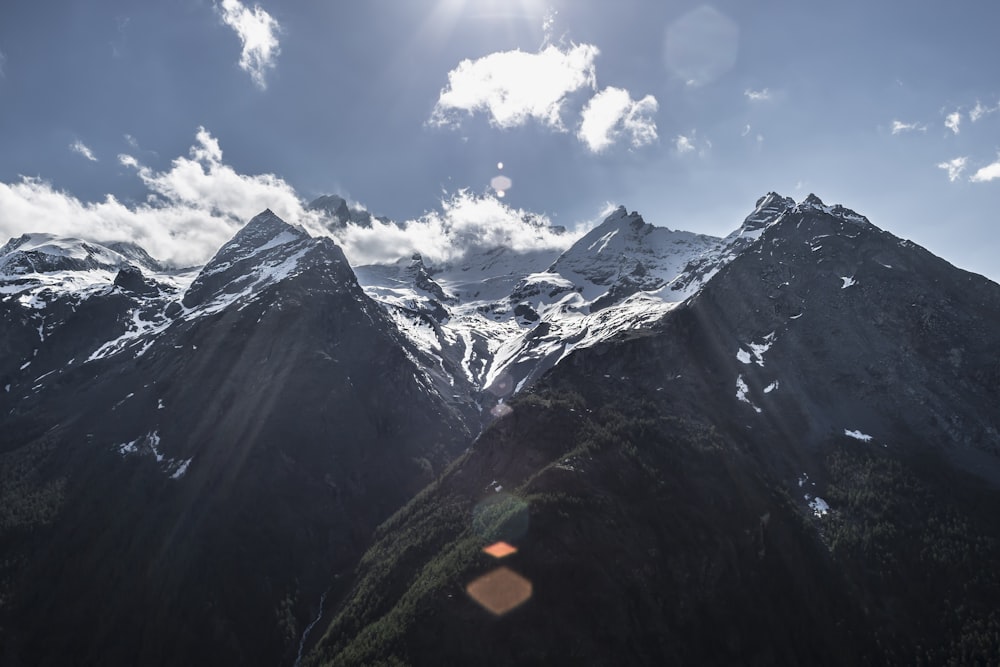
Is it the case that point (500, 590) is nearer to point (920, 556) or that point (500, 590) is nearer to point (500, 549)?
point (500, 549)

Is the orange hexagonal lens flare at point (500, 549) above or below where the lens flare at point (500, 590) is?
above

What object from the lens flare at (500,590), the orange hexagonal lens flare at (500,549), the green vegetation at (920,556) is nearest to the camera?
the lens flare at (500,590)

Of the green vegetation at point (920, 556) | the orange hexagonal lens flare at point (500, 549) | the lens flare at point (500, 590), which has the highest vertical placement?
the orange hexagonal lens flare at point (500, 549)

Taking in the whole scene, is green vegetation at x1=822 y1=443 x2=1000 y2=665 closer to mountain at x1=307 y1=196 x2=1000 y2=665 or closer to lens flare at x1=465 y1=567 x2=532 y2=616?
mountain at x1=307 y1=196 x2=1000 y2=665

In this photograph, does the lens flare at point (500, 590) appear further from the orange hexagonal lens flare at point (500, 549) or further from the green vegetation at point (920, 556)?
the green vegetation at point (920, 556)

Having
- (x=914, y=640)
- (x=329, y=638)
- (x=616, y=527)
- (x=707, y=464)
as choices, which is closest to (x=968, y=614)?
(x=914, y=640)

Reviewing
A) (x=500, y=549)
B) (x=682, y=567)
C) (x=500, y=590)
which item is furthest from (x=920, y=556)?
(x=500, y=590)

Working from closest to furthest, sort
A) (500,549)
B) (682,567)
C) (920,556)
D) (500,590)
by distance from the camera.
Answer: (500,590)
(500,549)
(682,567)
(920,556)

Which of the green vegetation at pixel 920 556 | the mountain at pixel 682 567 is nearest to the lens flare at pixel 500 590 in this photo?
the mountain at pixel 682 567

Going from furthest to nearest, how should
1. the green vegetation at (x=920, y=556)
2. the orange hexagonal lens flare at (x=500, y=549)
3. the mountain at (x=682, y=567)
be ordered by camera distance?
the green vegetation at (x=920, y=556) < the orange hexagonal lens flare at (x=500, y=549) < the mountain at (x=682, y=567)

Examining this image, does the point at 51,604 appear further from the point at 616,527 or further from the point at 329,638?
the point at 616,527

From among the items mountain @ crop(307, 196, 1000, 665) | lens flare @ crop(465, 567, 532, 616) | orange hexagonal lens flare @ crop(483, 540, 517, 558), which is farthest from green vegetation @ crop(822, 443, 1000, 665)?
orange hexagonal lens flare @ crop(483, 540, 517, 558)
